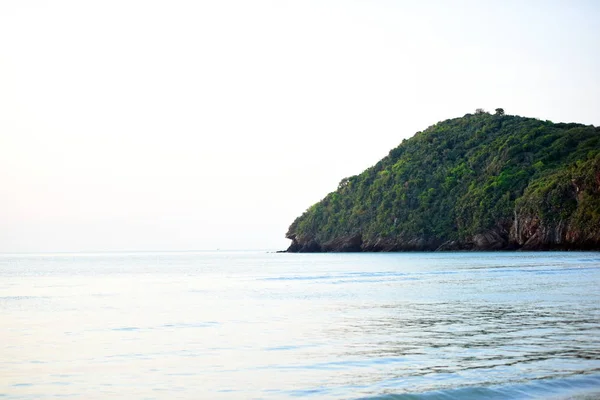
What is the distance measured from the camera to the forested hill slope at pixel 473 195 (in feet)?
350

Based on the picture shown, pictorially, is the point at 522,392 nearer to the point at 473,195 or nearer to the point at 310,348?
the point at 310,348

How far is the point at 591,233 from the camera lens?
324 ft

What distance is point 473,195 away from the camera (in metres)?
131

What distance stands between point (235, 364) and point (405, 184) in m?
137

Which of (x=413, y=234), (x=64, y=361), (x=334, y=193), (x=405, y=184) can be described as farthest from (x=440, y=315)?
(x=334, y=193)

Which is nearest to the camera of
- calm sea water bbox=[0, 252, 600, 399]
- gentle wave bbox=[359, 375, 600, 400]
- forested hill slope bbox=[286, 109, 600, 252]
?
gentle wave bbox=[359, 375, 600, 400]

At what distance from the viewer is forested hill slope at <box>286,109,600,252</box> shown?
107 meters

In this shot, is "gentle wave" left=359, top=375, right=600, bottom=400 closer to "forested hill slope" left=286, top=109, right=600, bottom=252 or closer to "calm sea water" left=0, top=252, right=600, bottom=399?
"calm sea water" left=0, top=252, right=600, bottom=399

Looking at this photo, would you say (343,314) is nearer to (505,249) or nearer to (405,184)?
(505,249)

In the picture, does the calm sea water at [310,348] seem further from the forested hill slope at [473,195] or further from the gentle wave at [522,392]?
the forested hill slope at [473,195]

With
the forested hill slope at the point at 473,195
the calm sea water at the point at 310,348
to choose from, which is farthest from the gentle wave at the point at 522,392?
the forested hill slope at the point at 473,195

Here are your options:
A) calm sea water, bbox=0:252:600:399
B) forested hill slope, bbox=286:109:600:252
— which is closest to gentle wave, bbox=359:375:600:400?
calm sea water, bbox=0:252:600:399

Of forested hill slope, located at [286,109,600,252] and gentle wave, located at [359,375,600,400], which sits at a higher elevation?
forested hill slope, located at [286,109,600,252]

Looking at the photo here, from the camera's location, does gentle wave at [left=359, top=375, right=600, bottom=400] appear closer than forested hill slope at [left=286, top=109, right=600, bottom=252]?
Yes
